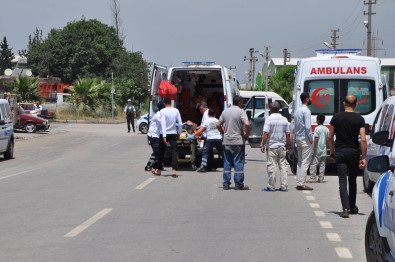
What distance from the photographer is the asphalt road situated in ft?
28.5

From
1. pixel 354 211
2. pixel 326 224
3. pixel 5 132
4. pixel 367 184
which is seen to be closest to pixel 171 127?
pixel 367 184

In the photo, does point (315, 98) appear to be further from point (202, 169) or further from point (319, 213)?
point (319, 213)

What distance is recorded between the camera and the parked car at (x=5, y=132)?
2372 cm

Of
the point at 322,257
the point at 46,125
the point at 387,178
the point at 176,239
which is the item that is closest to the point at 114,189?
the point at 176,239

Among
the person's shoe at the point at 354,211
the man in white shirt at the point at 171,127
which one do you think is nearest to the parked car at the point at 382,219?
the person's shoe at the point at 354,211

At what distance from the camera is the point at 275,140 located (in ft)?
49.3

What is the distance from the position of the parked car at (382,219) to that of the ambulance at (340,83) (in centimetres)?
1166

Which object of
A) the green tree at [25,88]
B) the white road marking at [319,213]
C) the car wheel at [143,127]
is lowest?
the white road marking at [319,213]

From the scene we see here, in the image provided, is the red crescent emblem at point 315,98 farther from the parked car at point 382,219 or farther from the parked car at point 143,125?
the parked car at point 143,125

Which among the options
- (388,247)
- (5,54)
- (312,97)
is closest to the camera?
(388,247)

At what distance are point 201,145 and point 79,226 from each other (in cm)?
1017

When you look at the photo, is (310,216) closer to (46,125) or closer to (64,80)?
(46,125)

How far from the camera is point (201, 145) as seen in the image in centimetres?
2042

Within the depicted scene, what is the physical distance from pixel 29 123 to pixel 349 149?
3243 centimetres
